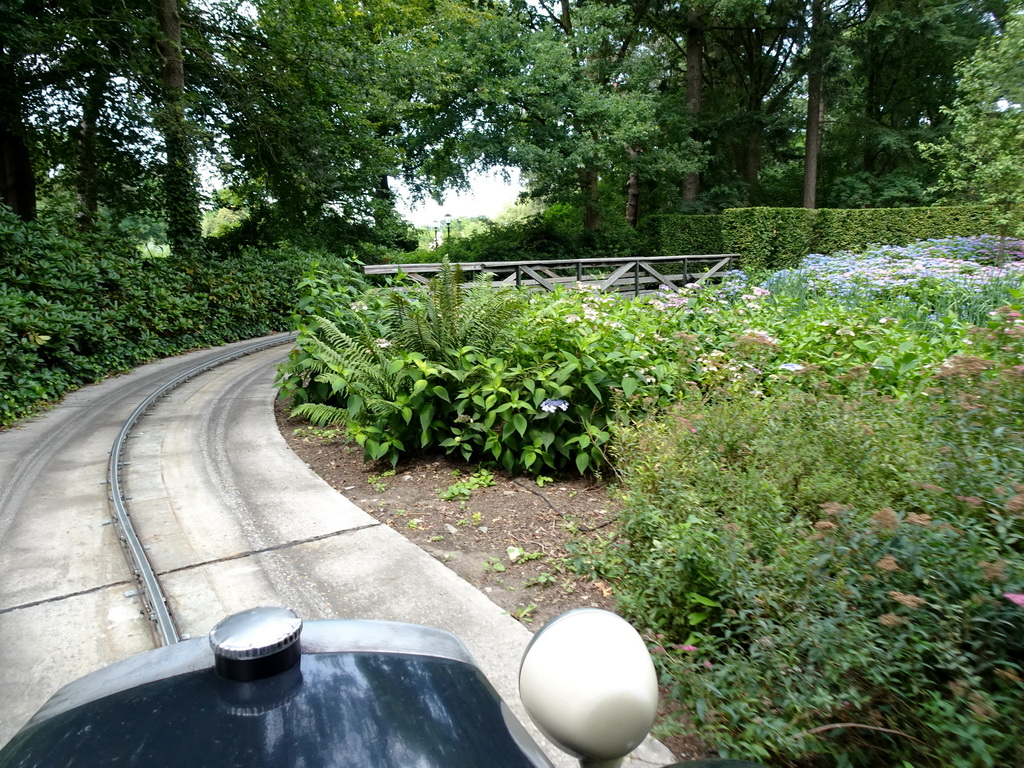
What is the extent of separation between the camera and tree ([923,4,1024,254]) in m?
12.3

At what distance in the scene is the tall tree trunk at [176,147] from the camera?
38.6 feet

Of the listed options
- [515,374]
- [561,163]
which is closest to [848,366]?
[515,374]

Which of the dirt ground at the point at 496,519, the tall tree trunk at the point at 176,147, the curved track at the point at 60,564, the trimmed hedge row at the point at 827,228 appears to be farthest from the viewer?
the trimmed hedge row at the point at 827,228

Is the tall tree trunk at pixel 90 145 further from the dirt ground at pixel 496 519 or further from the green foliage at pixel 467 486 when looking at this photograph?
the green foliage at pixel 467 486

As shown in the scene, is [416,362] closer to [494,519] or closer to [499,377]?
[499,377]

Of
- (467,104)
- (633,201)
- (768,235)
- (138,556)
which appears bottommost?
(138,556)

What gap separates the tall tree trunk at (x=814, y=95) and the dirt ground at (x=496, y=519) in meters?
22.1

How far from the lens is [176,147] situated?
12.2m

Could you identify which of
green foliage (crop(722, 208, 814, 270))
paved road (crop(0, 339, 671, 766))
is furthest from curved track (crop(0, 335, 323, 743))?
green foliage (crop(722, 208, 814, 270))

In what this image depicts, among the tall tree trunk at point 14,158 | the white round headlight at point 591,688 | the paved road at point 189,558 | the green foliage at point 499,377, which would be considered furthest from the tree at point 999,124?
the tall tree trunk at point 14,158

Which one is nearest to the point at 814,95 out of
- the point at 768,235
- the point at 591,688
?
the point at 768,235

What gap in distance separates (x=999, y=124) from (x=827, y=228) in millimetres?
5171

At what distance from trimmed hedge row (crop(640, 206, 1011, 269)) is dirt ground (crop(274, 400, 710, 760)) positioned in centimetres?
1450

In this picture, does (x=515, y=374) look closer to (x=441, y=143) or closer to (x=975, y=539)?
(x=975, y=539)
